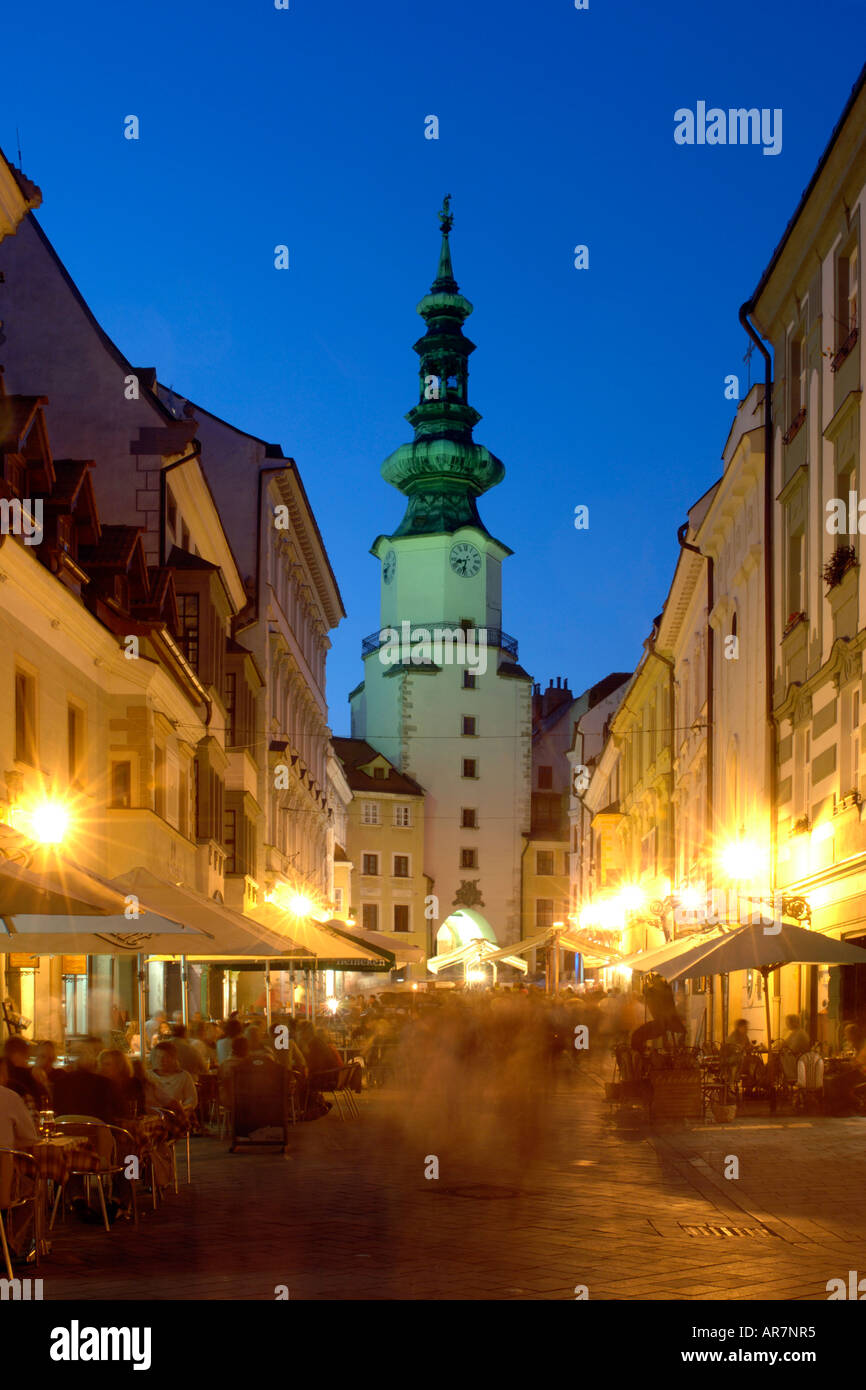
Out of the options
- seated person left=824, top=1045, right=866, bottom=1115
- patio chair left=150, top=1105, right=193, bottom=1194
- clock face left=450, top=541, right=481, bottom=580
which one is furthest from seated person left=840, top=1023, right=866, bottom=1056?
clock face left=450, top=541, right=481, bottom=580

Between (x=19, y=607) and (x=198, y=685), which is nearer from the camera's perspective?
(x=19, y=607)

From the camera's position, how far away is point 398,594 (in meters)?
98.2

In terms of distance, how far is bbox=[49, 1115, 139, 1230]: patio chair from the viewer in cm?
1237

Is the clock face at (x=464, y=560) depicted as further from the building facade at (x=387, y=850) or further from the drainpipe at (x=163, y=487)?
the drainpipe at (x=163, y=487)

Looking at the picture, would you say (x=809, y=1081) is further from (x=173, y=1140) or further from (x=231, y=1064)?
(x=173, y=1140)

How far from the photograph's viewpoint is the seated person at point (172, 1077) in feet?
54.7

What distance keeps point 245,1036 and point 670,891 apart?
1018 inches

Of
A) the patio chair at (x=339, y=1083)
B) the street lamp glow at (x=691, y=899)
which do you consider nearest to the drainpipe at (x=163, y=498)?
the patio chair at (x=339, y=1083)

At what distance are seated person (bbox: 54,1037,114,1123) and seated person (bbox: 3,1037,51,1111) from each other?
26 cm

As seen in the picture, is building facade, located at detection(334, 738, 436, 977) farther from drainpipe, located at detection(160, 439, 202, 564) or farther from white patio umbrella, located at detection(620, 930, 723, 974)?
white patio umbrella, located at detection(620, 930, 723, 974)

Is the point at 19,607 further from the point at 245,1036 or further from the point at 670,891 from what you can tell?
the point at 670,891

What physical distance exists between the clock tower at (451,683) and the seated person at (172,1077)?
7502 centimetres
